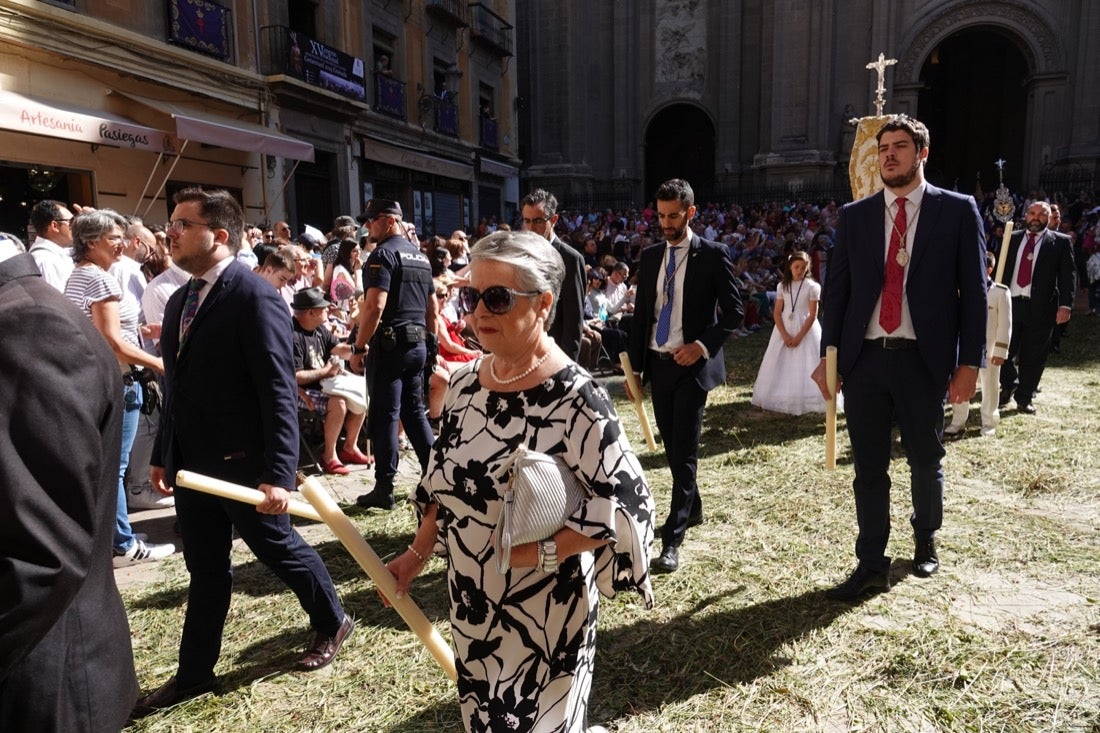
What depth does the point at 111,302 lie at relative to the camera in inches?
175

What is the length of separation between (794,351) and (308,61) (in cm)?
1384

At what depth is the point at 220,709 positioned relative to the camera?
316 cm

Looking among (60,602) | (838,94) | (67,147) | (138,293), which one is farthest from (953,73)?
(60,602)

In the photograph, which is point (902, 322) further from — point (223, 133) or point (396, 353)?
point (223, 133)

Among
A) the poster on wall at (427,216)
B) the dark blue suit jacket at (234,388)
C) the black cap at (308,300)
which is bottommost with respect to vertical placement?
→ the dark blue suit jacket at (234,388)

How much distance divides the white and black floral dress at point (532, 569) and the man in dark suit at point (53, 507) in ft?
2.92

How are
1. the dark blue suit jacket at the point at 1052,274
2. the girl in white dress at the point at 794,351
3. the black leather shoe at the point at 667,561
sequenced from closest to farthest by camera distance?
the black leather shoe at the point at 667,561 < the dark blue suit jacket at the point at 1052,274 < the girl in white dress at the point at 794,351

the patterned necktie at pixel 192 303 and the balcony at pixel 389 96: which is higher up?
the balcony at pixel 389 96

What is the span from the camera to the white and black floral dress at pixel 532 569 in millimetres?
2012

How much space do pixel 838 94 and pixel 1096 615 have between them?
27.9m

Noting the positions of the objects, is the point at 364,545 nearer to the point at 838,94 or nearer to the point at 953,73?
the point at 838,94

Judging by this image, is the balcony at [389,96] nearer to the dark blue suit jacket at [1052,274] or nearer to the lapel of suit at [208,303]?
the dark blue suit jacket at [1052,274]

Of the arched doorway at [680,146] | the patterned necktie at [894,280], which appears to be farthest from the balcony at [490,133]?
the patterned necktie at [894,280]

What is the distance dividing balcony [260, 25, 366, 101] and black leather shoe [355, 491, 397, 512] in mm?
13834
